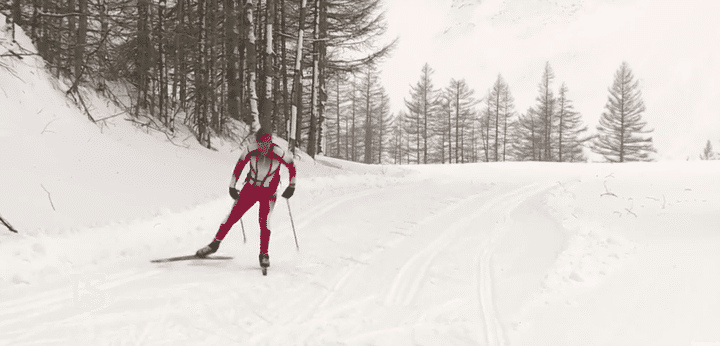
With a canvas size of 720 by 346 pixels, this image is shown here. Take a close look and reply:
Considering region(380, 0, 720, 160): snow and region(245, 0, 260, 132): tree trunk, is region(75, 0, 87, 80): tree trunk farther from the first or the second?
region(380, 0, 720, 160): snow

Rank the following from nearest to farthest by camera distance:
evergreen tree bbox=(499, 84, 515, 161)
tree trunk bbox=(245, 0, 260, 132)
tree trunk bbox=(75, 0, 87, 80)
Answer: tree trunk bbox=(75, 0, 87, 80) → tree trunk bbox=(245, 0, 260, 132) → evergreen tree bbox=(499, 84, 515, 161)

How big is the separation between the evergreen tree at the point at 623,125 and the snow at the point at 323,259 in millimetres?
34085

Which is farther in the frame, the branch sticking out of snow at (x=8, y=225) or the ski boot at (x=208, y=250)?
the ski boot at (x=208, y=250)

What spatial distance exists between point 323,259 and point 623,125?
43461 mm

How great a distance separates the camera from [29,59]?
1033cm

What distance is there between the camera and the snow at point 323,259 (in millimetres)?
3820

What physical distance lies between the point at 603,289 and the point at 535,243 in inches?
87.0

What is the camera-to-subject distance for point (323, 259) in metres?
6.14

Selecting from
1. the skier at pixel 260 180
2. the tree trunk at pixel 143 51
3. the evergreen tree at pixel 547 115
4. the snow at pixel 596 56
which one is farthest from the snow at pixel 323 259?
the snow at pixel 596 56

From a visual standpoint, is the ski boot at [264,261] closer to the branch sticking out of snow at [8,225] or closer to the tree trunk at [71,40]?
the branch sticking out of snow at [8,225]

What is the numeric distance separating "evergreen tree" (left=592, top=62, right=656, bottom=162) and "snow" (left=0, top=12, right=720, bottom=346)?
34085 mm

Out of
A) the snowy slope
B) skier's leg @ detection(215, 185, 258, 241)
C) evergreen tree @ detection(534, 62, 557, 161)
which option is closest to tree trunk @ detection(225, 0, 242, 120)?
the snowy slope

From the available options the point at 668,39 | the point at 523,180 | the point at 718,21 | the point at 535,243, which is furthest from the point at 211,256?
the point at 718,21

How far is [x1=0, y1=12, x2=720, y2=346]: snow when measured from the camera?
3820mm
